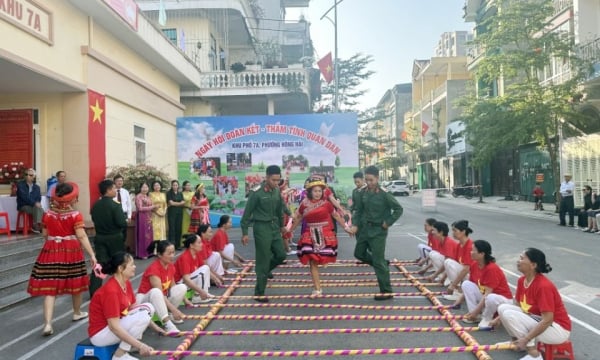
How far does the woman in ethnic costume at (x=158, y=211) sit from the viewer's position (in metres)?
10.9

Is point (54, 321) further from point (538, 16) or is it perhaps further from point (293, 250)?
point (538, 16)

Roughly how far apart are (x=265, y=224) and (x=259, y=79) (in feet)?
46.6

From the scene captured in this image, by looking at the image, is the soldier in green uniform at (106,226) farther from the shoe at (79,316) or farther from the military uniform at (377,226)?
the military uniform at (377,226)

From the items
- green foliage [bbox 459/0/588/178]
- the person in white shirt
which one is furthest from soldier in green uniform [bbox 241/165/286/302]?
green foliage [bbox 459/0/588/178]

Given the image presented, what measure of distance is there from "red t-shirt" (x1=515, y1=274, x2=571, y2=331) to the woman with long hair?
8.72m

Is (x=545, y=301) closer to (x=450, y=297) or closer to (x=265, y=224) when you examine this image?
(x=450, y=297)

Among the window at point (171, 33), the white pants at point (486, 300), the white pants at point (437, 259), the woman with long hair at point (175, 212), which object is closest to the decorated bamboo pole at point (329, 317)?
→ the white pants at point (486, 300)

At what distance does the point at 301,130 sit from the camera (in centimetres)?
1588

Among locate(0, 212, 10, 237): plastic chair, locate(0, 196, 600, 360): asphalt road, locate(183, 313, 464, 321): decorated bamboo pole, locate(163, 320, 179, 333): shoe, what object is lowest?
locate(0, 196, 600, 360): asphalt road

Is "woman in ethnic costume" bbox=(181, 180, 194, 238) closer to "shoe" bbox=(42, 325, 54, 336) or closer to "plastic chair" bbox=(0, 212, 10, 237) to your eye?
"plastic chair" bbox=(0, 212, 10, 237)

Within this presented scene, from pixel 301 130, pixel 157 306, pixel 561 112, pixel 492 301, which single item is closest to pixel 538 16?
pixel 561 112

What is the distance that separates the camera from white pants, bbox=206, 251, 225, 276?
25.6 feet

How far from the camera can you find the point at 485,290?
17.6 feet

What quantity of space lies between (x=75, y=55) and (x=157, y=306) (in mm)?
7753
